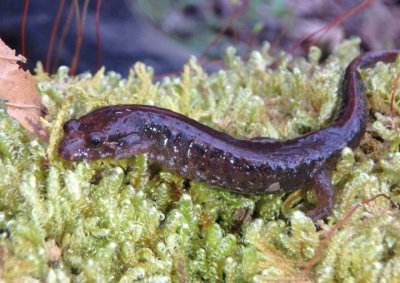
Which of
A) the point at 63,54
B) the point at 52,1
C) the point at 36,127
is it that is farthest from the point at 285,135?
the point at 52,1

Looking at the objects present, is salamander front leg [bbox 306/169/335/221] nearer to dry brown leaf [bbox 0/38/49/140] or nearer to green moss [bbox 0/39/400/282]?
green moss [bbox 0/39/400/282]

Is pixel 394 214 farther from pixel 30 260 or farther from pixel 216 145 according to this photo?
pixel 30 260

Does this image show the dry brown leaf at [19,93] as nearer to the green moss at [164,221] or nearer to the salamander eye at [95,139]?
the green moss at [164,221]

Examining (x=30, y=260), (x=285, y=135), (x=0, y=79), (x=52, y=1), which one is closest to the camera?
(x=30, y=260)

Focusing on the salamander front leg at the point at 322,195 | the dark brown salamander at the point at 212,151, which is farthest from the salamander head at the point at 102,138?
the salamander front leg at the point at 322,195

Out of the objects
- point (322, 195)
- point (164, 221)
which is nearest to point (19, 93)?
point (164, 221)

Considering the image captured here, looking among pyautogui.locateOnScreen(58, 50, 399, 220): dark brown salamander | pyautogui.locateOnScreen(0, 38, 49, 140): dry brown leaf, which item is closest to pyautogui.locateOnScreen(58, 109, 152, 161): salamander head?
pyautogui.locateOnScreen(58, 50, 399, 220): dark brown salamander

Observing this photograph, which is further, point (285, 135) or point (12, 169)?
point (285, 135)
